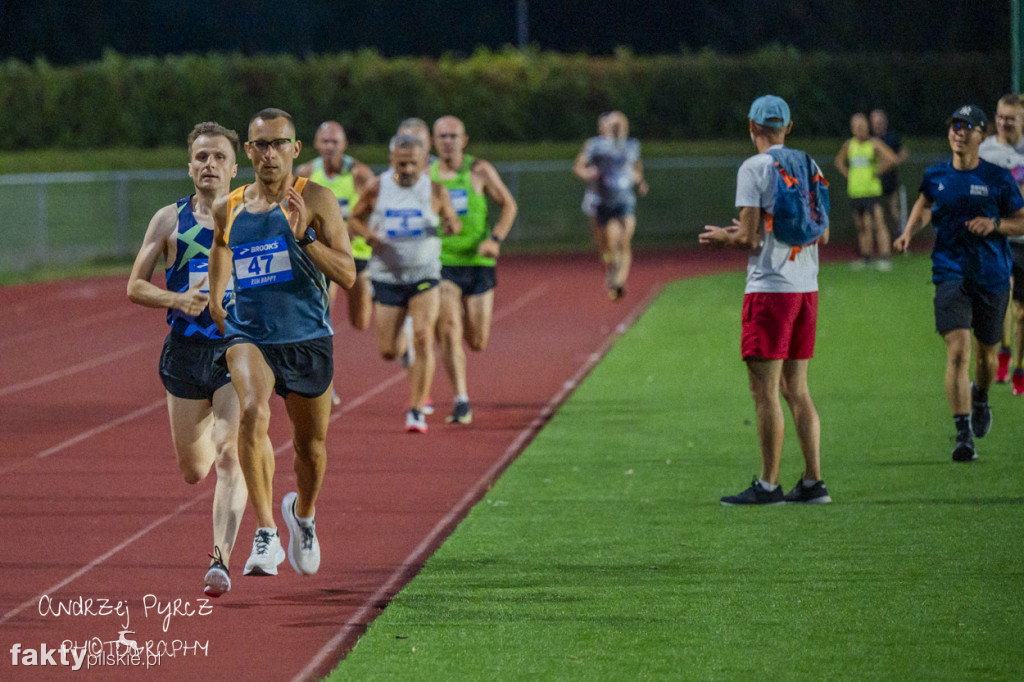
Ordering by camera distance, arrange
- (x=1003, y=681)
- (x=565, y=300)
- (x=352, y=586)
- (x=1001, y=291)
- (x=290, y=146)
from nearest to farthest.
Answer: (x=1003, y=681), (x=290, y=146), (x=352, y=586), (x=1001, y=291), (x=565, y=300)

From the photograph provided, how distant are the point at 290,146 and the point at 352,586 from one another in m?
2.16

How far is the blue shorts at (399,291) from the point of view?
1168cm

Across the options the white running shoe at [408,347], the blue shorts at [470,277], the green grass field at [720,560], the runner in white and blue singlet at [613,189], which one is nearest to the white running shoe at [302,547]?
the green grass field at [720,560]

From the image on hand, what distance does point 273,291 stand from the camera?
6.80 metres

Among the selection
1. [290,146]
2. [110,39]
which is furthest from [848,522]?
[110,39]

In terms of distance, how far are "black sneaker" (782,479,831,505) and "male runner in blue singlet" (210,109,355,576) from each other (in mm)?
3316

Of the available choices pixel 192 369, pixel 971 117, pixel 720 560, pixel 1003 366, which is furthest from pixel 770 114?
pixel 1003 366

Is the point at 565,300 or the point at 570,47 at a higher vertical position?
the point at 570,47

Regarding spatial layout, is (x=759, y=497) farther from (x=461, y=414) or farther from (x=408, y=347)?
(x=408, y=347)

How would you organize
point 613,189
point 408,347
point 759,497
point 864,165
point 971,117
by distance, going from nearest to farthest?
Answer: 1. point 759,497
2. point 971,117
3. point 408,347
4. point 613,189
5. point 864,165

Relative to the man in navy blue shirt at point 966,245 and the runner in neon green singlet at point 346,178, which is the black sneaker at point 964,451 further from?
the runner in neon green singlet at point 346,178

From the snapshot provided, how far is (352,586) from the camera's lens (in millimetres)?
7434

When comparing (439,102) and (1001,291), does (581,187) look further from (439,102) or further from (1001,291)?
(1001,291)

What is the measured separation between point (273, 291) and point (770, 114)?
3.18m
